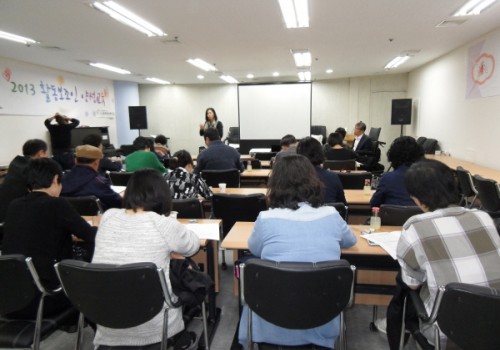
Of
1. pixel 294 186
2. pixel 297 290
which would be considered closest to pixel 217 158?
pixel 294 186

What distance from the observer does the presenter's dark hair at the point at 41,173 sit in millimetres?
1994

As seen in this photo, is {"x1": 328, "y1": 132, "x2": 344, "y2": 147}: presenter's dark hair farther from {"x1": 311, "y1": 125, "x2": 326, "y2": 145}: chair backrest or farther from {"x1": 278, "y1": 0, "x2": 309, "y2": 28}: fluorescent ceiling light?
{"x1": 311, "y1": 125, "x2": 326, "y2": 145}: chair backrest

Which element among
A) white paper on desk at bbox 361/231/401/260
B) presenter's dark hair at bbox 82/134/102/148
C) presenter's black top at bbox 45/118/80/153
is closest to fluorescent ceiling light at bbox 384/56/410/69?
presenter's dark hair at bbox 82/134/102/148

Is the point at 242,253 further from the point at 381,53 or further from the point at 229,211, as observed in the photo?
the point at 381,53

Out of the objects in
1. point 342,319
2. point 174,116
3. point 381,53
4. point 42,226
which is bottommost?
point 342,319

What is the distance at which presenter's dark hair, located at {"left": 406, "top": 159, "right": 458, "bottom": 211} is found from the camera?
5.27 ft

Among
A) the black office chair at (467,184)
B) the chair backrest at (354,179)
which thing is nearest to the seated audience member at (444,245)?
the chair backrest at (354,179)

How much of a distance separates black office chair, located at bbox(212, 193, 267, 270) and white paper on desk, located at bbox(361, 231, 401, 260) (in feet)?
3.78

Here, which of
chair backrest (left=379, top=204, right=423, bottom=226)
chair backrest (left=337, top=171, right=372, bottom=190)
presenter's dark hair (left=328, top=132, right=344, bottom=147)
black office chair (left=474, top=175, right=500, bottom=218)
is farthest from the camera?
presenter's dark hair (left=328, top=132, right=344, bottom=147)

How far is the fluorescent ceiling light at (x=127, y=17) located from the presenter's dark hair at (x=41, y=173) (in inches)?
107

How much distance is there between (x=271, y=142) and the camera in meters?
9.53

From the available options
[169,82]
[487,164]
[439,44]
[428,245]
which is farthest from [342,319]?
[169,82]

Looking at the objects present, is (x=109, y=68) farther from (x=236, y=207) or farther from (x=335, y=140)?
(x=236, y=207)

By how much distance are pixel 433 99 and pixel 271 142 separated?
420cm
